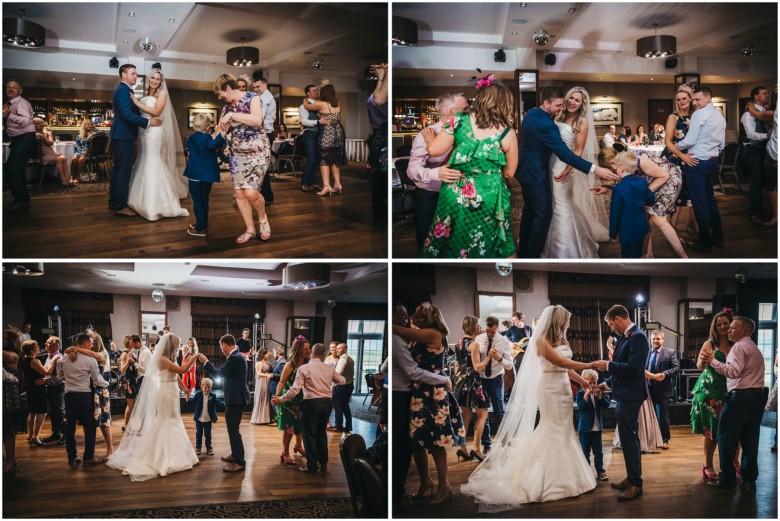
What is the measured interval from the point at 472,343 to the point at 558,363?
1.56 ft

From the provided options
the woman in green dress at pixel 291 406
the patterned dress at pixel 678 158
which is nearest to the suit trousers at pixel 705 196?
the patterned dress at pixel 678 158

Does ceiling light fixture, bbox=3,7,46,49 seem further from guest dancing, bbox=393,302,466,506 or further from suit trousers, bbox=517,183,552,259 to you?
suit trousers, bbox=517,183,552,259

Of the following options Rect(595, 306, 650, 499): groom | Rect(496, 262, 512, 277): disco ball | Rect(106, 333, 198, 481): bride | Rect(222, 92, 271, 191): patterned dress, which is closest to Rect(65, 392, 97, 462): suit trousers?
Rect(106, 333, 198, 481): bride

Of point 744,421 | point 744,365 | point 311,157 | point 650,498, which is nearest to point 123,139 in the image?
point 311,157

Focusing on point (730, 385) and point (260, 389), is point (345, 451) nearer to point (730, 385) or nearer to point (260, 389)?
point (260, 389)

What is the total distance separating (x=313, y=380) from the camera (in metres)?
3.96

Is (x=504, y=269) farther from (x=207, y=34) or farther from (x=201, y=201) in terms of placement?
(x=207, y=34)

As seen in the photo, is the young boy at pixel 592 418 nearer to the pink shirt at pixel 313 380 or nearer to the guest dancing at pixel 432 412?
the guest dancing at pixel 432 412

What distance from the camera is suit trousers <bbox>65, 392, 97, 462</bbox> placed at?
12.6ft

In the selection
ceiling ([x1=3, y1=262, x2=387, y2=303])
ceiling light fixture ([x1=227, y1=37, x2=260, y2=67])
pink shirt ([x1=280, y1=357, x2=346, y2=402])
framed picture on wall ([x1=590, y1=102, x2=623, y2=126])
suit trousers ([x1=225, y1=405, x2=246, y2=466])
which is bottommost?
suit trousers ([x1=225, y1=405, x2=246, y2=466])

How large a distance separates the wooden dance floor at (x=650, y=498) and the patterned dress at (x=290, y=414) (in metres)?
0.70

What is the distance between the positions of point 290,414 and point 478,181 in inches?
65.6

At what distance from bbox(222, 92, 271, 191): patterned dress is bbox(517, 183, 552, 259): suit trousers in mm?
1442

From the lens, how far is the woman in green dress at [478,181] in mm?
3730
